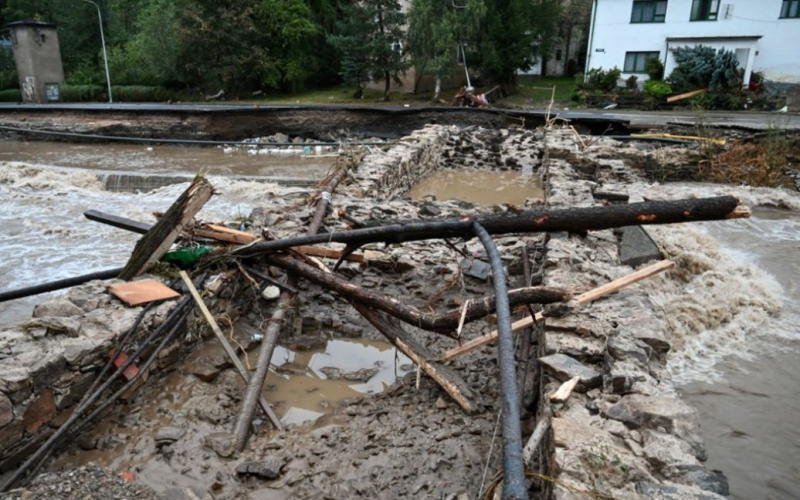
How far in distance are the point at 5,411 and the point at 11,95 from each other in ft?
130

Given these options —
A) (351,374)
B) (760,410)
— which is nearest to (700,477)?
(351,374)

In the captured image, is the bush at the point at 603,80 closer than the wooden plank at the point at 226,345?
No

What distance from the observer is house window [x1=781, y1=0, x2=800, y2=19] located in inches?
995

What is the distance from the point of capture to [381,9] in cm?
2675

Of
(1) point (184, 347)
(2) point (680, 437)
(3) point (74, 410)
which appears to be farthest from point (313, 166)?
(2) point (680, 437)

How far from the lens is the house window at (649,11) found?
27562mm

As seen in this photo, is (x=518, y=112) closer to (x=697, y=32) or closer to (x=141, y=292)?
(x=141, y=292)

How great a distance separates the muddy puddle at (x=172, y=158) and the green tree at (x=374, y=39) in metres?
11.1

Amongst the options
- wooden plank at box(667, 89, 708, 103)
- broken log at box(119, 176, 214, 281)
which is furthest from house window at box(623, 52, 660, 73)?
broken log at box(119, 176, 214, 281)

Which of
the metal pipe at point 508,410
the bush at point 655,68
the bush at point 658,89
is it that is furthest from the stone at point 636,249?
the bush at point 655,68

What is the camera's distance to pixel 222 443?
3.74 metres

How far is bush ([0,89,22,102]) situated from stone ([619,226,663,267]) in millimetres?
39472

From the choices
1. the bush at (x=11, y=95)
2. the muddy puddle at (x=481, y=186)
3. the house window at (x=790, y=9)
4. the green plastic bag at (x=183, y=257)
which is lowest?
the muddy puddle at (x=481, y=186)

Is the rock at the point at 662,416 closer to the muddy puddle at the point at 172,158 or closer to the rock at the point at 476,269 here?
the rock at the point at 476,269
